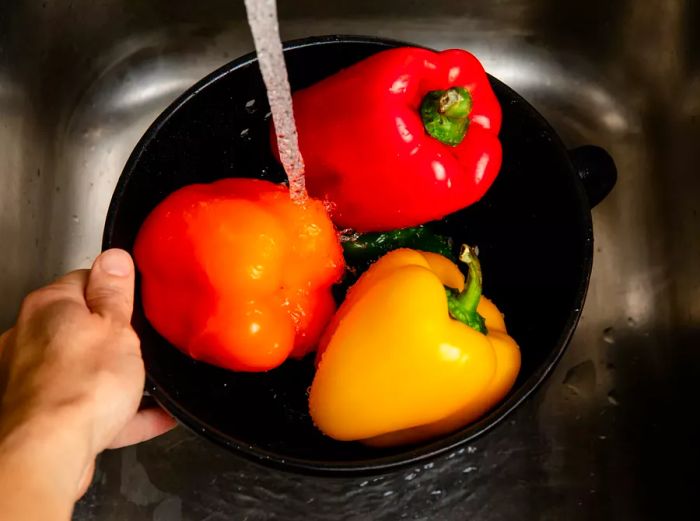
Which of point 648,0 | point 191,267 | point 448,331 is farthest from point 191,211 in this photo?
point 648,0

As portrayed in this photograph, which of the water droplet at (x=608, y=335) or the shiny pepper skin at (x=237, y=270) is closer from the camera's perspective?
the shiny pepper skin at (x=237, y=270)

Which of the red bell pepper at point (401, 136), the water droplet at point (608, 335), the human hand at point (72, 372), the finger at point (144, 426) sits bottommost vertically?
the water droplet at point (608, 335)

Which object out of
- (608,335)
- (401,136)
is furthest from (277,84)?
(608,335)

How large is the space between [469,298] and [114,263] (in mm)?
316

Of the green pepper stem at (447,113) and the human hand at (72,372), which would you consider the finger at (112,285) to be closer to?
the human hand at (72,372)

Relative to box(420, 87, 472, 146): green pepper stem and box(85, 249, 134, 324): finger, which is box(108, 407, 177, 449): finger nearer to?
box(85, 249, 134, 324): finger

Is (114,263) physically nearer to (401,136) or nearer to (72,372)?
(72,372)

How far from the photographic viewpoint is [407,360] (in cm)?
67

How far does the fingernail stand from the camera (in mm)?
649

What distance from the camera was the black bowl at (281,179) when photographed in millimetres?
704

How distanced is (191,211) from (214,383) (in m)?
0.18

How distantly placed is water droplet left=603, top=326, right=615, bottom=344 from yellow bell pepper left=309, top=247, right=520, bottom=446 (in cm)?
28

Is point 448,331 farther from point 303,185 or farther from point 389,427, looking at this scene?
point 303,185

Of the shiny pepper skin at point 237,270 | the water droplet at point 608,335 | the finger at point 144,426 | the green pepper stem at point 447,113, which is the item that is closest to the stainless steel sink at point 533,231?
the water droplet at point 608,335
